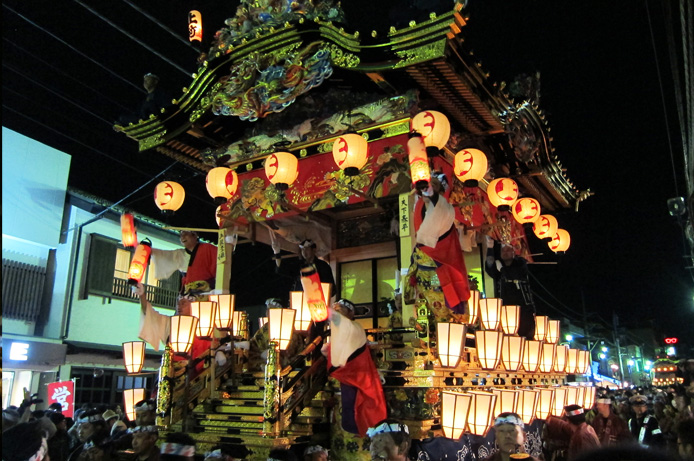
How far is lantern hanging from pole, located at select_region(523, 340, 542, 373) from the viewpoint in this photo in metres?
10.0

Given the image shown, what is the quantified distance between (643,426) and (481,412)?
4.29m

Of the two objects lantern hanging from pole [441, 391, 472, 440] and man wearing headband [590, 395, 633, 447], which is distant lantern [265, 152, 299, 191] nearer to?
lantern hanging from pole [441, 391, 472, 440]

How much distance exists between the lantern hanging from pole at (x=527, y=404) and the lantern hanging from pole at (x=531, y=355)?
5.69 ft

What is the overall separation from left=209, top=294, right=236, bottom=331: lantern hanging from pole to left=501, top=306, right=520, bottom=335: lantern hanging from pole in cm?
532

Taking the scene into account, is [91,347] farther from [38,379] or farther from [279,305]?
[279,305]

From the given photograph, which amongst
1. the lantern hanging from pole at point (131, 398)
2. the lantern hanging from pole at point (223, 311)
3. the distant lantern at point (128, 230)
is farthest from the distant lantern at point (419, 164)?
the lantern hanging from pole at point (131, 398)

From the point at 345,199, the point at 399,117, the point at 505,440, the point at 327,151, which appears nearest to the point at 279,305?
the point at 345,199

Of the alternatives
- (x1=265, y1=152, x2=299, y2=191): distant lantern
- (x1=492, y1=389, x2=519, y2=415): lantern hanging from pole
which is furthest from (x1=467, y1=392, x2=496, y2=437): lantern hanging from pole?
(x1=265, y1=152, x2=299, y2=191): distant lantern

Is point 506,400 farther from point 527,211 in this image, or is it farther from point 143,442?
point 527,211

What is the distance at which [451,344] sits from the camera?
7.64m

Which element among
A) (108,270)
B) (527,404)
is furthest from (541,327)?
(108,270)

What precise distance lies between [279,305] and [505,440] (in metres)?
5.47

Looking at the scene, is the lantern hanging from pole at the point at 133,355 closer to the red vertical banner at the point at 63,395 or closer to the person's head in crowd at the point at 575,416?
the red vertical banner at the point at 63,395

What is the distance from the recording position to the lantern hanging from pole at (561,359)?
1165 cm
